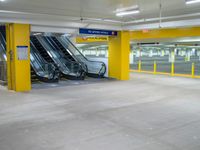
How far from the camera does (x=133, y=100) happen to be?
738 centimetres

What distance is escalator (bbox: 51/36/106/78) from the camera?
1316cm

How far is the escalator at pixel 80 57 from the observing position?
1316cm

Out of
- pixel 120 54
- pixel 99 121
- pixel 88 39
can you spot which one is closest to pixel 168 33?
pixel 120 54

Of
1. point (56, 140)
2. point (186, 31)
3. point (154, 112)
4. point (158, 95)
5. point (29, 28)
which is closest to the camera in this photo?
point (56, 140)

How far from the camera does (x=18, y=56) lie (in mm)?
8984

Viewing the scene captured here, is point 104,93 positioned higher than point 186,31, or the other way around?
point 186,31

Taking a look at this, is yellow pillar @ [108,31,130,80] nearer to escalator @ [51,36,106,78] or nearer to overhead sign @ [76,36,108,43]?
escalator @ [51,36,106,78]

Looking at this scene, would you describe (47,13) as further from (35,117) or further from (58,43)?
(58,43)

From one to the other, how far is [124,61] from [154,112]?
Answer: 21.0 ft

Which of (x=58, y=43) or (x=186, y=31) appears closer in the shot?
(x=186, y=31)

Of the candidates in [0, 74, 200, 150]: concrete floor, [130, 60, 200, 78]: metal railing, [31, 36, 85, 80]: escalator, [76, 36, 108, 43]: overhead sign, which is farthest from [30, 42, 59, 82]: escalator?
[130, 60, 200, 78]: metal railing

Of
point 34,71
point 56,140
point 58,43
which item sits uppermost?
point 58,43

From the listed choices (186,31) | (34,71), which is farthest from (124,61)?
(34,71)

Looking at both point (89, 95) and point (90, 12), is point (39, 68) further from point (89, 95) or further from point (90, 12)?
point (90, 12)
